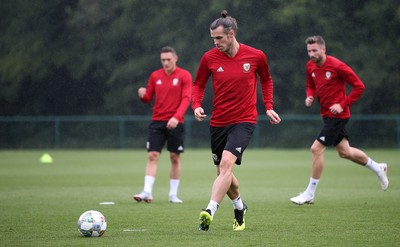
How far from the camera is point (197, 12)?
4212 cm

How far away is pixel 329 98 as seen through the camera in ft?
41.5

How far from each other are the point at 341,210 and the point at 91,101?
33.5 meters

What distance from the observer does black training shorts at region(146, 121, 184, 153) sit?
44.1 feet

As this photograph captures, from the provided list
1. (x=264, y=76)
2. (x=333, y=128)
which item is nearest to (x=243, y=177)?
(x=333, y=128)

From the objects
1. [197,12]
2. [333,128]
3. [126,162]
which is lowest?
[126,162]

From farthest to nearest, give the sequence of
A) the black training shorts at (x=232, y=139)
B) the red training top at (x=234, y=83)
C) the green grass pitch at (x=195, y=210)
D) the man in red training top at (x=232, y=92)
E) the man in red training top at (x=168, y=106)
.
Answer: the man in red training top at (x=168, y=106) → the red training top at (x=234, y=83) → the man in red training top at (x=232, y=92) → the black training shorts at (x=232, y=139) → the green grass pitch at (x=195, y=210)

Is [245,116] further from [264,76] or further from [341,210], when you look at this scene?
[341,210]

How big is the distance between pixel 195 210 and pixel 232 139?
2729 millimetres

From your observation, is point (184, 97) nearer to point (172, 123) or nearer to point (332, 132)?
point (172, 123)

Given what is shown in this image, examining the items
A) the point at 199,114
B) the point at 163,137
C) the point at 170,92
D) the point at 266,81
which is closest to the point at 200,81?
the point at 199,114

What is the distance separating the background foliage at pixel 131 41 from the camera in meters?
39.5

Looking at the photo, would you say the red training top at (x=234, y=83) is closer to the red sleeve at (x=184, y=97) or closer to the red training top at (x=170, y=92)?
the red sleeve at (x=184, y=97)

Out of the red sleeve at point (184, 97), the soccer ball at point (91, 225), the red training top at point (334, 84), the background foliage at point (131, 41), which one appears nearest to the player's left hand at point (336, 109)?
the red training top at point (334, 84)

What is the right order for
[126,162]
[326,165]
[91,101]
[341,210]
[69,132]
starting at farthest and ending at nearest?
[91,101]
[69,132]
[126,162]
[326,165]
[341,210]
